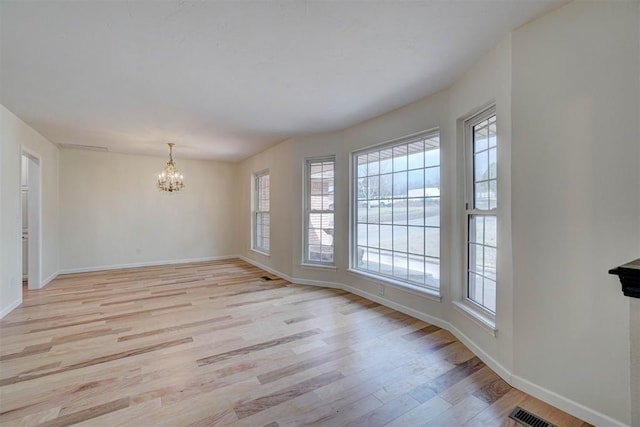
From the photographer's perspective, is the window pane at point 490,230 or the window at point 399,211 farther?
the window at point 399,211

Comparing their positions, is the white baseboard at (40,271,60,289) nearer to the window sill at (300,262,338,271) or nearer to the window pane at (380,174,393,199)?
the window sill at (300,262,338,271)

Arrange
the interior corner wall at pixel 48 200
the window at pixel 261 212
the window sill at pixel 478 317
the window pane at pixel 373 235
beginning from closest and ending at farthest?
the window sill at pixel 478 317, the window pane at pixel 373 235, the interior corner wall at pixel 48 200, the window at pixel 261 212

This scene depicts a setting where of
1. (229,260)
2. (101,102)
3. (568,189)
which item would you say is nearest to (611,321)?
(568,189)

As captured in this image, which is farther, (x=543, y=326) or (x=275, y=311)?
(x=275, y=311)

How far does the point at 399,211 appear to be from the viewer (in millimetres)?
3518

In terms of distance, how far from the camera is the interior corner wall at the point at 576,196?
1500mm

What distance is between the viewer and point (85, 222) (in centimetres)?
564

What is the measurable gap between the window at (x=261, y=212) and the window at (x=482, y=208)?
4.20 meters

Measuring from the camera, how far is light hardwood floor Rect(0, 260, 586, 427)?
5.67 feet

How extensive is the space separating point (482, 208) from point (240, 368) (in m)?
2.49

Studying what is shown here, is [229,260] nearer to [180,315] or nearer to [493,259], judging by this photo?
[180,315]

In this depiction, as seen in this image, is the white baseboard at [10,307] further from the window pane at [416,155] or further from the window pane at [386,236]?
the window pane at [416,155]

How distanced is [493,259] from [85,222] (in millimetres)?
7083

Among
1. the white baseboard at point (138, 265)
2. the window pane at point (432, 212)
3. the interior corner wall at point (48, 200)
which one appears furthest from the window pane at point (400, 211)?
the interior corner wall at point (48, 200)
